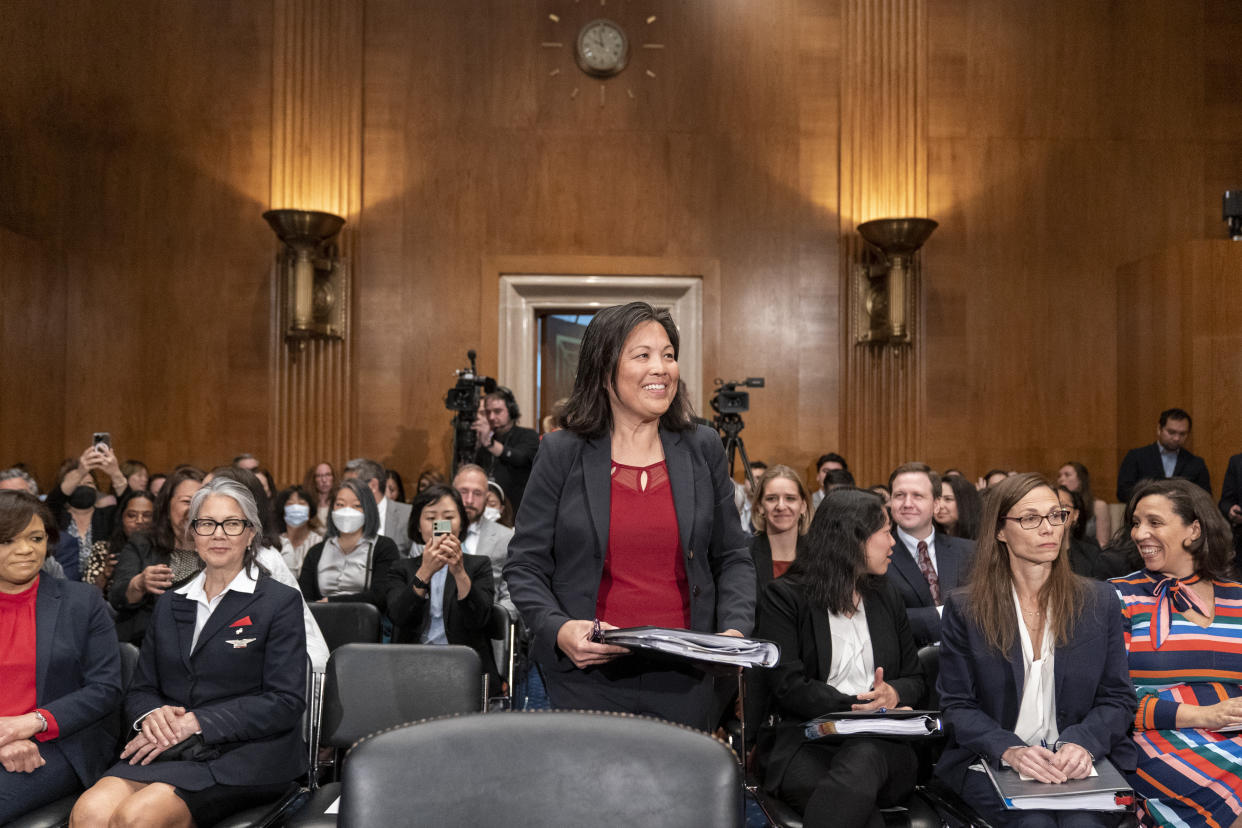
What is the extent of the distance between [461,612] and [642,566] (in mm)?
1985

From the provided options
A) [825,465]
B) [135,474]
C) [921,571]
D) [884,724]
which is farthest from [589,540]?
[135,474]

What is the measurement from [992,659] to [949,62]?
21.7 ft

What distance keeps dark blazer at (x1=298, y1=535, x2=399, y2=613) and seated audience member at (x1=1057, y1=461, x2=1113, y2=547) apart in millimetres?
3167

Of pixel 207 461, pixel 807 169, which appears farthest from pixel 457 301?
pixel 807 169

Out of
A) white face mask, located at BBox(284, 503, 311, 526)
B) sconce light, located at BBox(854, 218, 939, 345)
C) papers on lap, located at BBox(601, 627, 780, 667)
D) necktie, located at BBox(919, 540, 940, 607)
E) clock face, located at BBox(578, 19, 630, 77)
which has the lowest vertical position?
necktie, located at BBox(919, 540, 940, 607)

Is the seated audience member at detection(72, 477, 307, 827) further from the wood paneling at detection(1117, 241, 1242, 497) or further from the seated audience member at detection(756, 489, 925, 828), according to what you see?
the wood paneling at detection(1117, 241, 1242, 497)

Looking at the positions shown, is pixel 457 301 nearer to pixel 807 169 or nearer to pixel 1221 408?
pixel 807 169

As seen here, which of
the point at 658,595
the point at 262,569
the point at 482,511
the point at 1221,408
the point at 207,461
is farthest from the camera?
the point at 207,461

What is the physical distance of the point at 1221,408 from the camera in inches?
291

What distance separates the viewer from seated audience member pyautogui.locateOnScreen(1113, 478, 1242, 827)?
2.83 metres

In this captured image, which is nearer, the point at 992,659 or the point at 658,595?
the point at 658,595

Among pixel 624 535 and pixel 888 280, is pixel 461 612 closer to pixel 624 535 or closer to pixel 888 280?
pixel 624 535

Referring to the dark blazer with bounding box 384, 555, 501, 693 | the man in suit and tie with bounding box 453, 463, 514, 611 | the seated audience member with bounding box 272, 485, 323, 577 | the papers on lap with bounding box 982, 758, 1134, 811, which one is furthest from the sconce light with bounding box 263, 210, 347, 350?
the papers on lap with bounding box 982, 758, 1134, 811

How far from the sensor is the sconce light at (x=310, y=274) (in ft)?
25.3
